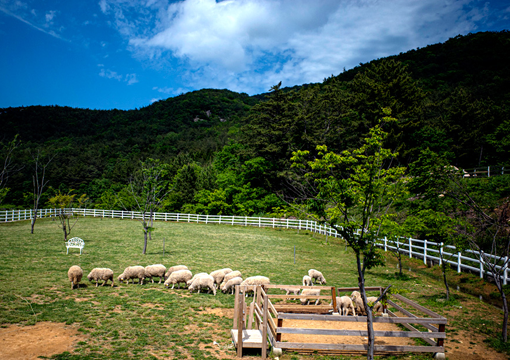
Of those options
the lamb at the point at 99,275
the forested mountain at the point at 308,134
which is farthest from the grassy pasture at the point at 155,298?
the forested mountain at the point at 308,134

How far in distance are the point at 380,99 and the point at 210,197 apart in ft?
88.6

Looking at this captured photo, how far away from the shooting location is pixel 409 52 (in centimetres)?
10556

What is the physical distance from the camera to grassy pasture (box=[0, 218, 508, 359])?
23.4 feet

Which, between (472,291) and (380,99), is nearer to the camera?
(472,291)

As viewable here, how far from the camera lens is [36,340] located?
6781mm

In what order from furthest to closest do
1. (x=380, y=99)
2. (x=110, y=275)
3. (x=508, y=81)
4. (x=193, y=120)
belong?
(x=193, y=120) < (x=508, y=81) < (x=380, y=99) < (x=110, y=275)

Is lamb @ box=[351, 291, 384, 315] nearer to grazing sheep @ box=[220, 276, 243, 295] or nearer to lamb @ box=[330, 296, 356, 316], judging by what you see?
lamb @ box=[330, 296, 356, 316]

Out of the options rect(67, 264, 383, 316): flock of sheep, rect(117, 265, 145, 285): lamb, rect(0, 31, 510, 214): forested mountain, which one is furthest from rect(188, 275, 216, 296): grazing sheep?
rect(0, 31, 510, 214): forested mountain

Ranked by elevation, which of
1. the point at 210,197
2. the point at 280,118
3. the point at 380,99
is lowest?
the point at 210,197

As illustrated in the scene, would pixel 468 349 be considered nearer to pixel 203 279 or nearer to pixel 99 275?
pixel 203 279

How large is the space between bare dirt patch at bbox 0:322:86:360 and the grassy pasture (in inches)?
10.2

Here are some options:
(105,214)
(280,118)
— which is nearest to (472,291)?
(280,118)

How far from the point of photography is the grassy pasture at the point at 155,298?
7141mm

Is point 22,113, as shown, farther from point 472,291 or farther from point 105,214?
point 472,291
